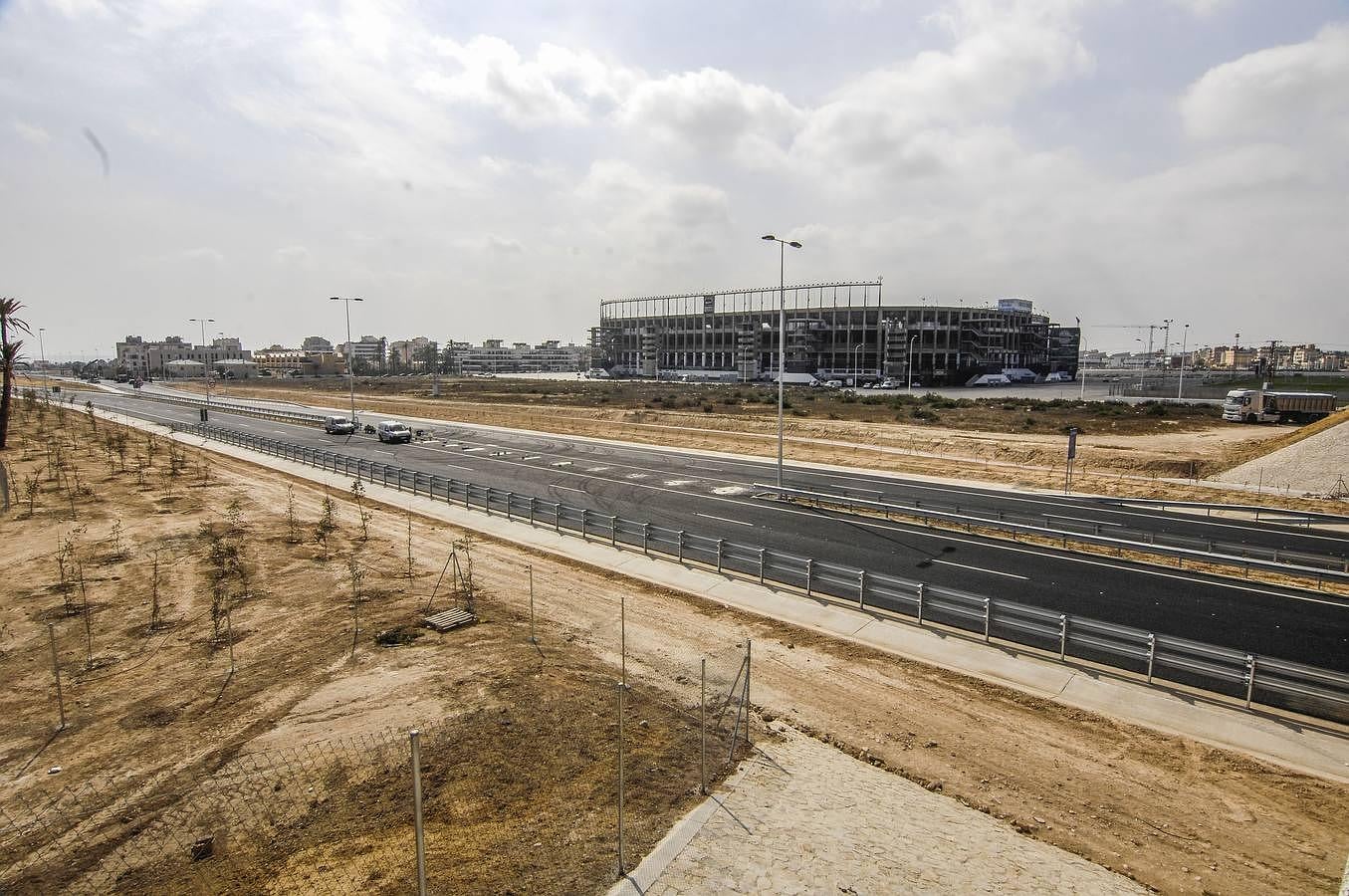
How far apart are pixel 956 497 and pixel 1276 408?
4133cm

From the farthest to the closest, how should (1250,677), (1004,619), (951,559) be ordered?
1. (951,559)
2. (1004,619)
3. (1250,677)

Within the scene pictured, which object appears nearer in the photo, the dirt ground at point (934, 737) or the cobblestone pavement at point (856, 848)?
the cobblestone pavement at point (856, 848)

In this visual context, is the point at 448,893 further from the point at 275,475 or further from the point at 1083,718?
the point at 275,475

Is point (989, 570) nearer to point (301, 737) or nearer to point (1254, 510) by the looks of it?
point (1254, 510)

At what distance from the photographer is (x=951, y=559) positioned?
19500 millimetres

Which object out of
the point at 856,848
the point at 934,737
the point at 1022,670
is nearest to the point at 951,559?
the point at 1022,670

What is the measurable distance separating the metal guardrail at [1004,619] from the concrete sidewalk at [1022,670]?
449 millimetres

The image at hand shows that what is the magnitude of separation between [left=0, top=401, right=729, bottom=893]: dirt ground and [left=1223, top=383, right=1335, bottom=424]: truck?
5981 cm

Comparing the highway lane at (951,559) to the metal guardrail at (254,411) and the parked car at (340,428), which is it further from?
the metal guardrail at (254,411)

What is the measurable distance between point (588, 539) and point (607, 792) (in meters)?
13.2

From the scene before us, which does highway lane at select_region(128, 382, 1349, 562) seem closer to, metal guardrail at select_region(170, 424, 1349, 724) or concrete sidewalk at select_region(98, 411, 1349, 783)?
metal guardrail at select_region(170, 424, 1349, 724)

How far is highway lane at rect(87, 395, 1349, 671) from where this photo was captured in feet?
47.8

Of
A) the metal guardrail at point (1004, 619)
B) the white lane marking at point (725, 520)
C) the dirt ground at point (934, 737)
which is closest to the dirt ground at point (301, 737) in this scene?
the dirt ground at point (934, 737)

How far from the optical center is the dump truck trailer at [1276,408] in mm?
50375
